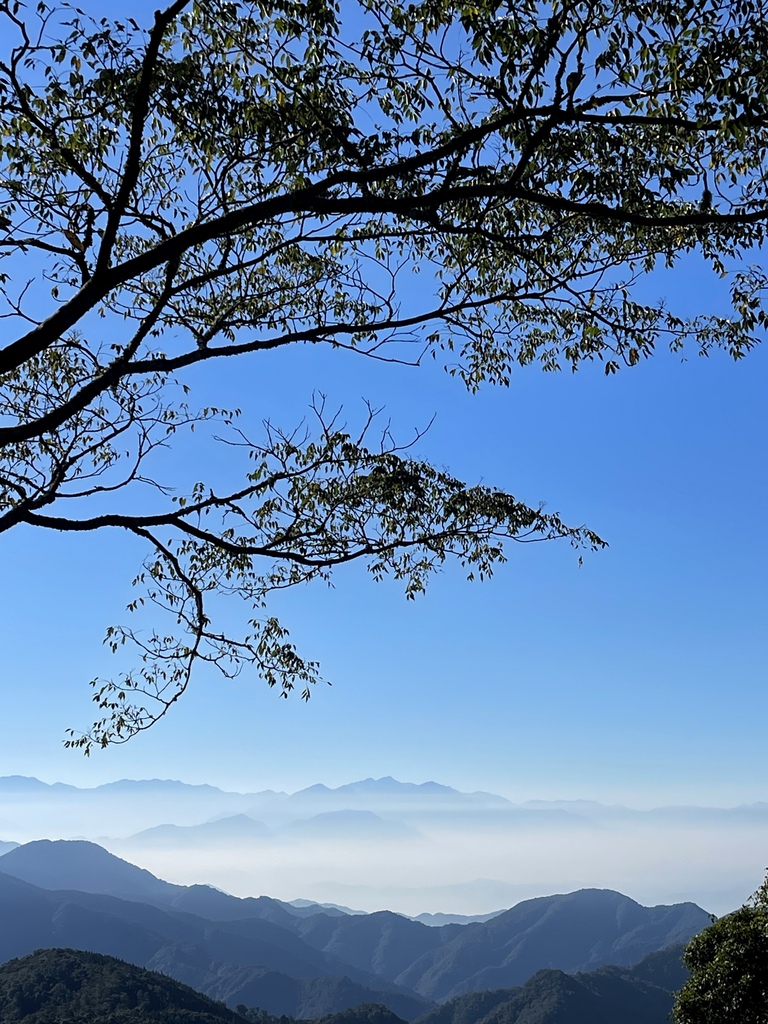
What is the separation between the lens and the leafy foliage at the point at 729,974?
14.9 metres

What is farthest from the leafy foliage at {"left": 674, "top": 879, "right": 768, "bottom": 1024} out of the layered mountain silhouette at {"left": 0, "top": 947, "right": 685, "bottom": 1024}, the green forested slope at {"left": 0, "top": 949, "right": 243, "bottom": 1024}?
the green forested slope at {"left": 0, "top": 949, "right": 243, "bottom": 1024}

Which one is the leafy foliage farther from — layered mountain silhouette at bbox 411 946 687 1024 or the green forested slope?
layered mountain silhouette at bbox 411 946 687 1024

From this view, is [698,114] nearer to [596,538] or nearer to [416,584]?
[596,538]

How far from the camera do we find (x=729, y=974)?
1529 centimetres

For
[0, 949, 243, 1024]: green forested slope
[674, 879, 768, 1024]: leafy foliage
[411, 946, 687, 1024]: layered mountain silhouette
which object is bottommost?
[411, 946, 687, 1024]: layered mountain silhouette

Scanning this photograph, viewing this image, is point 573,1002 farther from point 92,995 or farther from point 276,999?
point 92,995

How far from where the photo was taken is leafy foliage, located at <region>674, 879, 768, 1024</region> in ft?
49.0

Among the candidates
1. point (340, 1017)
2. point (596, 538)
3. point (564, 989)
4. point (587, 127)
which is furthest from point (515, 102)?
point (564, 989)

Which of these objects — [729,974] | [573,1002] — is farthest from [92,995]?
[729,974]

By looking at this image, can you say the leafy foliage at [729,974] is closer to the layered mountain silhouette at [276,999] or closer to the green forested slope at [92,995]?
the layered mountain silhouette at [276,999]

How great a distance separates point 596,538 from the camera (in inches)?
355

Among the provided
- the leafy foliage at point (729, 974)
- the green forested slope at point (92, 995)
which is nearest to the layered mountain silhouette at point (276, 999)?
the green forested slope at point (92, 995)

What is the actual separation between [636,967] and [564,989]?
93.9ft

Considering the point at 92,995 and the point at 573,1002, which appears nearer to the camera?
the point at 92,995
